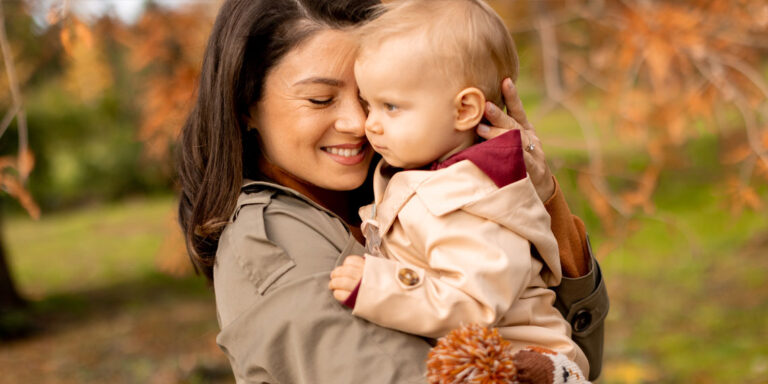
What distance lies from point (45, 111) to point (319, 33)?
15686 millimetres

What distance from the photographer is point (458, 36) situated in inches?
64.2

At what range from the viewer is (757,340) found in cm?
588

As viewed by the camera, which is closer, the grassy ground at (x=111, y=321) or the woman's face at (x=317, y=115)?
the woman's face at (x=317, y=115)

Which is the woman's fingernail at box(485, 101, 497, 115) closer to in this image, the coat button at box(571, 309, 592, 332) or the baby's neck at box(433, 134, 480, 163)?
the baby's neck at box(433, 134, 480, 163)

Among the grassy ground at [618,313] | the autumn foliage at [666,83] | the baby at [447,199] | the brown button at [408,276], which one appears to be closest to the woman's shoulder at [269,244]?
the baby at [447,199]

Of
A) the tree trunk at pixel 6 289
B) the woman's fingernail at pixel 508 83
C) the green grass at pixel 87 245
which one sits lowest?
the green grass at pixel 87 245

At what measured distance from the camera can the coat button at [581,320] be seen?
1975 mm

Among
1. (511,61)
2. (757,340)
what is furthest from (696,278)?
(511,61)

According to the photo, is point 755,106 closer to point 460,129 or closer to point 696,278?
point 460,129

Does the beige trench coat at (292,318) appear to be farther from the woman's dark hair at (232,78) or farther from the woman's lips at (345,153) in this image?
the woman's lips at (345,153)

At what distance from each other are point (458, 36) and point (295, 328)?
72cm

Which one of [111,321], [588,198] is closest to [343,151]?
[588,198]

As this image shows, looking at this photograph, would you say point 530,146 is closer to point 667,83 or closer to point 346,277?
point 346,277

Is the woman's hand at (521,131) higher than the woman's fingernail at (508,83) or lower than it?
lower
